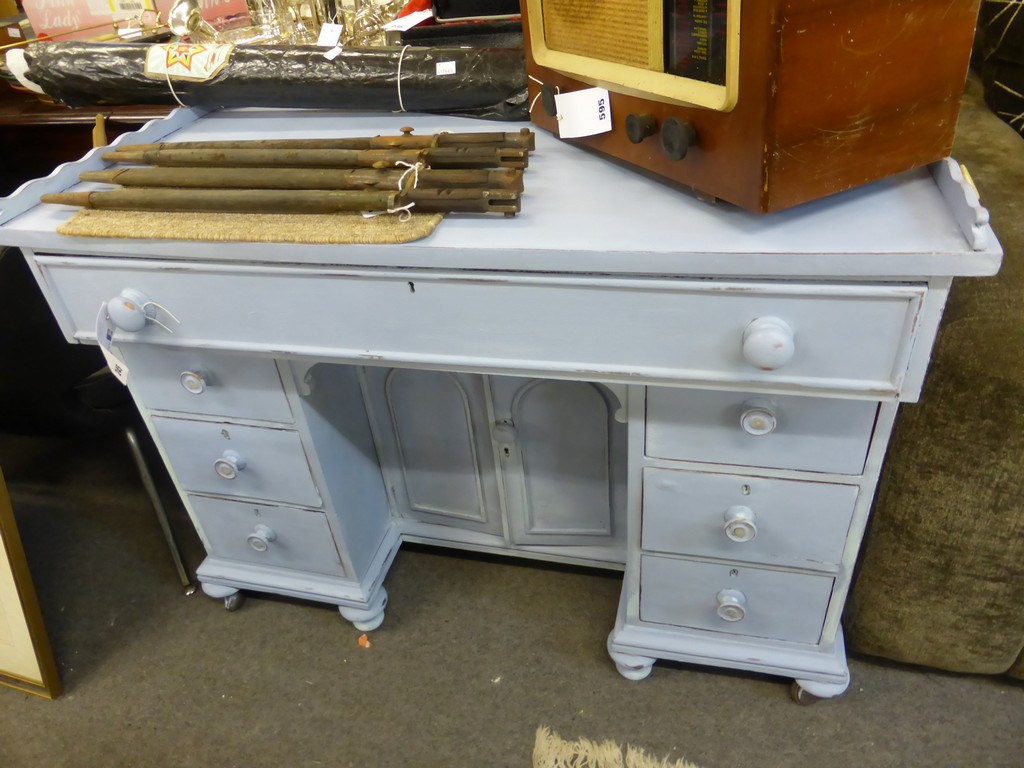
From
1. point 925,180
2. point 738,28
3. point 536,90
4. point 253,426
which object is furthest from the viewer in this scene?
point 253,426

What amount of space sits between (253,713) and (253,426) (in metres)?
0.46

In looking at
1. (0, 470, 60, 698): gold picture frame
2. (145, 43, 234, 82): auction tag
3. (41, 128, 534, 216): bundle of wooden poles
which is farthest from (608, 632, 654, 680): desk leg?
(145, 43, 234, 82): auction tag

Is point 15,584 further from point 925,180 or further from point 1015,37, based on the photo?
point 1015,37

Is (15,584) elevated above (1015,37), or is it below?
below

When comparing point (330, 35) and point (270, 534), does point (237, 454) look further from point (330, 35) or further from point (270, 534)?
point (330, 35)

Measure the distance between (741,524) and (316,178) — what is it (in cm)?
61

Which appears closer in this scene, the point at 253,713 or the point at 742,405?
the point at 742,405

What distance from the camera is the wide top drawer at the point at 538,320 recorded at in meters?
0.65

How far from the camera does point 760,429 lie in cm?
78

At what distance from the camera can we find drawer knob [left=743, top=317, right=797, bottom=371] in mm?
638

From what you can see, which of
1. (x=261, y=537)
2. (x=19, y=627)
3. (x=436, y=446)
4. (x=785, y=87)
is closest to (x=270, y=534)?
(x=261, y=537)

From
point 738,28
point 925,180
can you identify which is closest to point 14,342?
point 738,28

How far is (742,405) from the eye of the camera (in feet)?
2.62

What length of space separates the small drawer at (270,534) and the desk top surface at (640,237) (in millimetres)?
467
